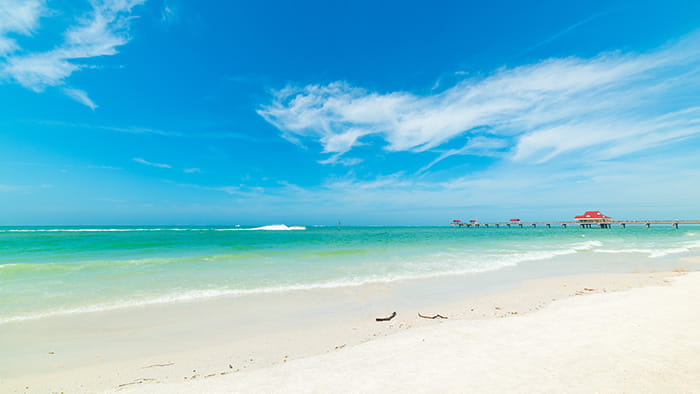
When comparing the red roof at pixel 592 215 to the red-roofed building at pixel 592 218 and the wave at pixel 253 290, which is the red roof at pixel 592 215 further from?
the wave at pixel 253 290

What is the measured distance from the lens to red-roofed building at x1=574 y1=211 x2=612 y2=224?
272ft

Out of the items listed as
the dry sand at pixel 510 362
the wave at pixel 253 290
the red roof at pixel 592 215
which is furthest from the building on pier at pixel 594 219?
the dry sand at pixel 510 362

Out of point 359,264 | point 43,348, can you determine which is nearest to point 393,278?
point 359,264

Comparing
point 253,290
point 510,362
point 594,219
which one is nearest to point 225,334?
point 253,290

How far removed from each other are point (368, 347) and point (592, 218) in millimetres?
106048

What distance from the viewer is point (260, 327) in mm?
6430

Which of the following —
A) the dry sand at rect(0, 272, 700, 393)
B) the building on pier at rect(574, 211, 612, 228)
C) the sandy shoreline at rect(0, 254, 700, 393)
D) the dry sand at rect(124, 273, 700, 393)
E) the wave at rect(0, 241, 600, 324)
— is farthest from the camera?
the building on pier at rect(574, 211, 612, 228)

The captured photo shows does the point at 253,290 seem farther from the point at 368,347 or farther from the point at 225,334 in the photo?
the point at 368,347

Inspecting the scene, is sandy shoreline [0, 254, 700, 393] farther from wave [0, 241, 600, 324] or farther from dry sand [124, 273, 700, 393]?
wave [0, 241, 600, 324]

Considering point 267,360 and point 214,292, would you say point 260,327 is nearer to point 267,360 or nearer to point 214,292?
point 267,360

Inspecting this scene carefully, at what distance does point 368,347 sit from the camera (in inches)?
191

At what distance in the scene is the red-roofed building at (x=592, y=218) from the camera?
82881 mm

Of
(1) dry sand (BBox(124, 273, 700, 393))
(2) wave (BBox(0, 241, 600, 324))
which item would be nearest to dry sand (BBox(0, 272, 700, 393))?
(1) dry sand (BBox(124, 273, 700, 393))

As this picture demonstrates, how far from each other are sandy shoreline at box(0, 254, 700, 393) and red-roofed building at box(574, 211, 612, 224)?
94.2 metres
